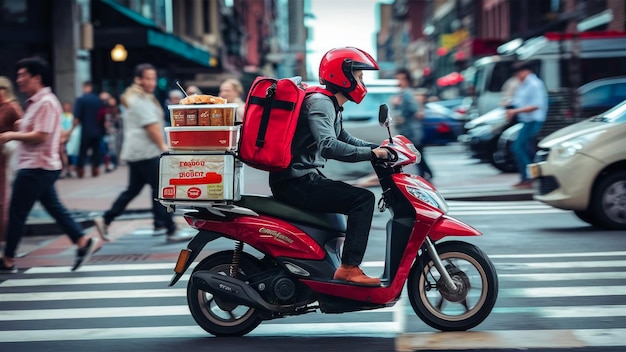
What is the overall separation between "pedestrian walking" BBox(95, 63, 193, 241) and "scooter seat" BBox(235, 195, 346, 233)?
514cm

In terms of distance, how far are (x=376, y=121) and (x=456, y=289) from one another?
1530 centimetres

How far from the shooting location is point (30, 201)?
30.3ft

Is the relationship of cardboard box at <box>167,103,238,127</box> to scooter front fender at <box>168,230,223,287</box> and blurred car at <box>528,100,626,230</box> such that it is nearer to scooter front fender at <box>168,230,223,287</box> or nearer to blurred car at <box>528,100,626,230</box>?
scooter front fender at <box>168,230,223,287</box>

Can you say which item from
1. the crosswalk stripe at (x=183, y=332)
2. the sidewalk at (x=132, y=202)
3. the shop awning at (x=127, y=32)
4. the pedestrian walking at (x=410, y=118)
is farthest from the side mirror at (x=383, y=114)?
the shop awning at (x=127, y=32)

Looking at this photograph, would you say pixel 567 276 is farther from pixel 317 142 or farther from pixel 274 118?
pixel 274 118

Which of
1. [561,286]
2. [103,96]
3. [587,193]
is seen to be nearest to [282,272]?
[561,286]

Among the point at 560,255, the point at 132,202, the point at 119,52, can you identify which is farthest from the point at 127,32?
the point at 560,255

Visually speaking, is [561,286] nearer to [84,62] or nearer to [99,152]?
[99,152]

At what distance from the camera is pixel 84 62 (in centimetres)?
2514

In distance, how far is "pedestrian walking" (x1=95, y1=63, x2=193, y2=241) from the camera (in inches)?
448

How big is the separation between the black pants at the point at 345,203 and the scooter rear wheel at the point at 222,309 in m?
Answer: 0.55

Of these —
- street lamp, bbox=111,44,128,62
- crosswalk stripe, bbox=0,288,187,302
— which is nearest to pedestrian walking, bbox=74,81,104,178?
street lamp, bbox=111,44,128,62

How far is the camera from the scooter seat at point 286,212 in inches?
245

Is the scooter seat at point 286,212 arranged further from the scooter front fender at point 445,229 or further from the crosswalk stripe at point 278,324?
the crosswalk stripe at point 278,324
